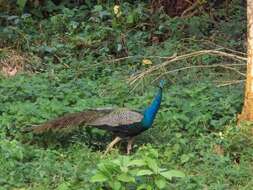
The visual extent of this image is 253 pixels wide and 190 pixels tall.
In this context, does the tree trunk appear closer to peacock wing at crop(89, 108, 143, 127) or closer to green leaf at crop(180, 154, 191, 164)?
green leaf at crop(180, 154, 191, 164)

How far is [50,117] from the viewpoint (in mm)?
6902

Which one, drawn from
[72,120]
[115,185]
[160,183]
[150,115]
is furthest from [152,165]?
[72,120]

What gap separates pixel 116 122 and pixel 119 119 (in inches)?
1.7

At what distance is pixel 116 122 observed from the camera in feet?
21.0

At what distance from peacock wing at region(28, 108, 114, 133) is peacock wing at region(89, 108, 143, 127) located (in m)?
0.06

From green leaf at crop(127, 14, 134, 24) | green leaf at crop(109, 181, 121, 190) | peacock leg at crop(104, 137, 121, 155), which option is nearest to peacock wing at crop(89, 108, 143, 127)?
peacock leg at crop(104, 137, 121, 155)

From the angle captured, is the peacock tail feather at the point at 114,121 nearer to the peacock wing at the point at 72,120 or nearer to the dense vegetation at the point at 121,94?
the peacock wing at the point at 72,120

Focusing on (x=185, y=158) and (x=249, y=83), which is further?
(x=249, y=83)

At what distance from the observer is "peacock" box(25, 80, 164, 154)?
640 centimetres

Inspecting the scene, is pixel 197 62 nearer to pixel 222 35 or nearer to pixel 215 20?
pixel 222 35

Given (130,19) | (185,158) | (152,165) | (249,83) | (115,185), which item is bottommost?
(185,158)

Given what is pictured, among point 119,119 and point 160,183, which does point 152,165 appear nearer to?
point 160,183

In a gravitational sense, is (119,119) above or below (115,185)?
above

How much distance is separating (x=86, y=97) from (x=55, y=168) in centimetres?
209
